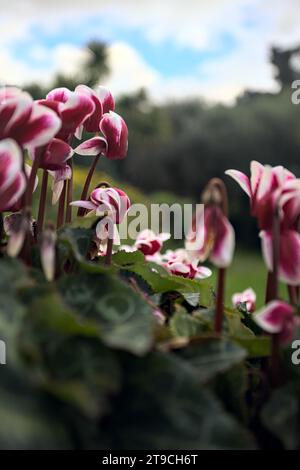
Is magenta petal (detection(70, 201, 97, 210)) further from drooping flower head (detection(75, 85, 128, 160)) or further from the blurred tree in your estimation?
the blurred tree

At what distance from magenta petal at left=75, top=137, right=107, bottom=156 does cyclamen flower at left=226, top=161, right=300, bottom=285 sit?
1.19 ft

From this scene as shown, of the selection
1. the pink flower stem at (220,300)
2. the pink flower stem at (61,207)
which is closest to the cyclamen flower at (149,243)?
the pink flower stem at (61,207)

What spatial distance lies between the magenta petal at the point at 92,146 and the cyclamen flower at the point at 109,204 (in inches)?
4.0

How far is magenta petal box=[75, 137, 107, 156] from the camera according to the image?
1176 mm

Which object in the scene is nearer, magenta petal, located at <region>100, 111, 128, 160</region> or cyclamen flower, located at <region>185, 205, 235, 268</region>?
cyclamen flower, located at <region>185, 205, 235, 268</region>

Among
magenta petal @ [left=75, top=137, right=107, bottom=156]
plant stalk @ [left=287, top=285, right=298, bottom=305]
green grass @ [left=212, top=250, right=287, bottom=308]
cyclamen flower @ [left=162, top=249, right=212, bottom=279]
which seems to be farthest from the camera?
green grass @ [left=212, top=250, right=287, bottom=308]

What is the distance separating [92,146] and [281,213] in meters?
0.42

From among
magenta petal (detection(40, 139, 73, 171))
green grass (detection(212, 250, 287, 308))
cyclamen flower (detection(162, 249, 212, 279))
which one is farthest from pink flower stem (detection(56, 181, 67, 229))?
green grass (detection(212, 250, 287, 308))

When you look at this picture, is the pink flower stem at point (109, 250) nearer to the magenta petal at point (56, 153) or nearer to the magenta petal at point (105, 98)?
the magenta petal at point (56, 153)

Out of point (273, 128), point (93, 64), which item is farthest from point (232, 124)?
point (93, 64)

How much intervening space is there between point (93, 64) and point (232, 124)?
11.3 meters

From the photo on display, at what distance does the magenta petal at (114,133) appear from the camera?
1153 mm

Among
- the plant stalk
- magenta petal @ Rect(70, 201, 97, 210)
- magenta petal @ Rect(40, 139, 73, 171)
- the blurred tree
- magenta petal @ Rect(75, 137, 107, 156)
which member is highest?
the blurred tree
